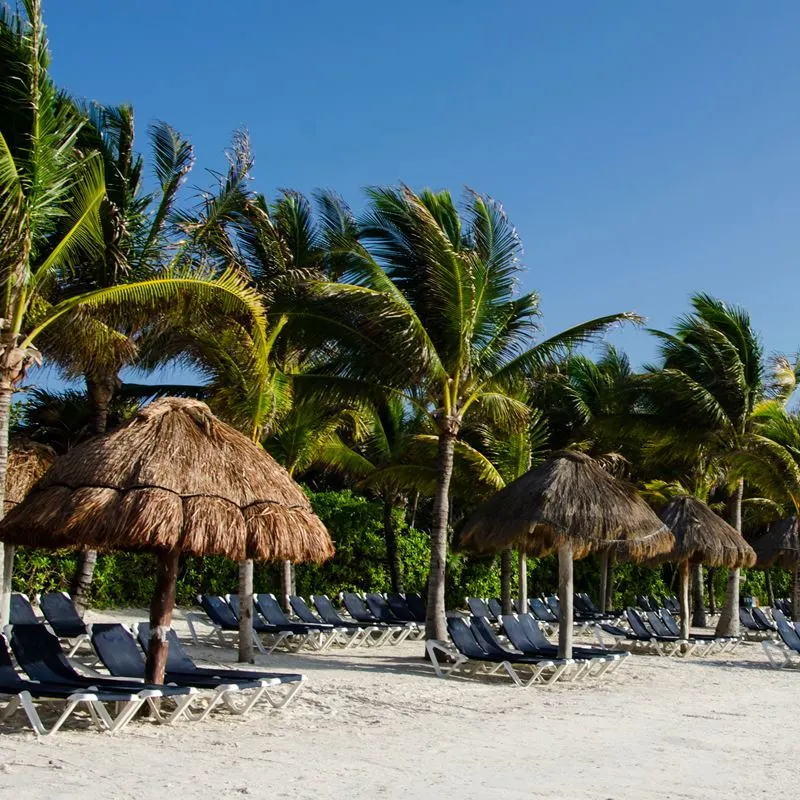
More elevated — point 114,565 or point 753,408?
point 753,408

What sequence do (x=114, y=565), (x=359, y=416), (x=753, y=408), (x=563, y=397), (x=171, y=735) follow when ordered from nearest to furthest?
(x=171, y=735) → (x=114, y=565) → (x=753, y=408) → (x=359, y=416) → (x=563, y=397)

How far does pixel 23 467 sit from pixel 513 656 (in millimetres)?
7967

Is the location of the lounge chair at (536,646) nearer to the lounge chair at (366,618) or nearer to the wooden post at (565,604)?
the wooden post at (565,604)

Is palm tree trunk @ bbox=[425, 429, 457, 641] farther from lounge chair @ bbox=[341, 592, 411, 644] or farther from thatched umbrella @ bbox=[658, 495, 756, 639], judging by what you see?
thatched umbrella @ bbox=[658, 495, 756, 639]

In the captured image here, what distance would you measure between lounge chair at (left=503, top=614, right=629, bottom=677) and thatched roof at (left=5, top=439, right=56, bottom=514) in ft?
23.4

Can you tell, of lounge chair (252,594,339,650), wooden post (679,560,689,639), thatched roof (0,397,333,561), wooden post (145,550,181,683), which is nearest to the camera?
thatched roof (0,397,333,561)

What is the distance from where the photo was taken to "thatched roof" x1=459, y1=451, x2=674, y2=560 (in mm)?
13031

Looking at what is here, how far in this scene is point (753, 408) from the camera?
20.9m

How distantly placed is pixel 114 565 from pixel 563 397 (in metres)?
12.7

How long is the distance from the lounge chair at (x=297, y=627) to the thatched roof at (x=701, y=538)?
649 cm

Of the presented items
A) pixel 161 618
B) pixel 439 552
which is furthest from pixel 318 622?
pixel 161 618

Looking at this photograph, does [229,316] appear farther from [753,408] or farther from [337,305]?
[753,408]

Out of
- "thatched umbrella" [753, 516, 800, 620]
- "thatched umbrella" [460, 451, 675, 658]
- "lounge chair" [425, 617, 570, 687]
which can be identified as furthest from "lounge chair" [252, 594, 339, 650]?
"thatched umbrella" [753, 516, 800, 620]

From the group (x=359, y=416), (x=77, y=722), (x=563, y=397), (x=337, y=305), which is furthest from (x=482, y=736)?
(x=563, y=397)
